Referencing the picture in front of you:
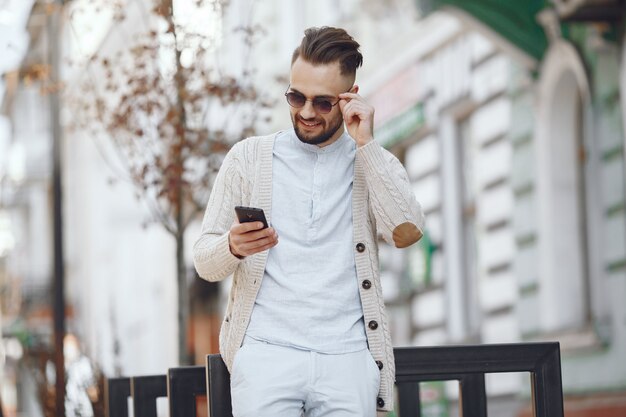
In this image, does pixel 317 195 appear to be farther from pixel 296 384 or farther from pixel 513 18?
pixel 513 18

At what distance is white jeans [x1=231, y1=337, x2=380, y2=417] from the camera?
4230 millimetres

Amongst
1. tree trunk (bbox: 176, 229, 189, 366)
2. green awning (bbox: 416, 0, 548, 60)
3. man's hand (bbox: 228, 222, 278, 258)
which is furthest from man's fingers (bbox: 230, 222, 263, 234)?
green awning (bbox: 416, 0, 548, 60)

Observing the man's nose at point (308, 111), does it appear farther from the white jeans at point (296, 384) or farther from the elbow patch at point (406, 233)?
the white jeans at point (296, 384)

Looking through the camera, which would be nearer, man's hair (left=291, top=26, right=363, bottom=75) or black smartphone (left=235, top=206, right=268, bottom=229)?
black smartphone (left=235, top=206, right=268, bottom=229)

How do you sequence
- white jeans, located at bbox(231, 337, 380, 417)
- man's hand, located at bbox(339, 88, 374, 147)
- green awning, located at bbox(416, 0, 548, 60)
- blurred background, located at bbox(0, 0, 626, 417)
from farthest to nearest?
green awning, located at bbox(416, 0, 548, 60) < blurred background, located at bbox(0, 0, 626, 417) < man's hand, located at bbox(339, 88, 374, 147) < white jeans, located at bbox(231, 337, 380, 417)

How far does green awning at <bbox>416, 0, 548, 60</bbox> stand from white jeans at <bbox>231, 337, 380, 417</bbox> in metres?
10.7

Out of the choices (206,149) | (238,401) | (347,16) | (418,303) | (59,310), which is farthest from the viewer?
(347,16)

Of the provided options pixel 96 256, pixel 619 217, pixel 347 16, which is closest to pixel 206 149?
pixel 619 217

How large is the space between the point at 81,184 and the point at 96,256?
3.11 metres

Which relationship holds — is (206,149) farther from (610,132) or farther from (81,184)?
(81,184)

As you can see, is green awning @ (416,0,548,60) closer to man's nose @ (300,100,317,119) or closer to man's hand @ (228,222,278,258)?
man's nose @ (300,100,317,119)

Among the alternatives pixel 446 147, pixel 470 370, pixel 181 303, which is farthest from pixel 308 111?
pixel 446 147

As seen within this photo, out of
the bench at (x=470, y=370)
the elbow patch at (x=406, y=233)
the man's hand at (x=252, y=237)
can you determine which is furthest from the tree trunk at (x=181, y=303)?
the man's hand at (x=252, y=237)

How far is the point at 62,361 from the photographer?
12555 millimetres
